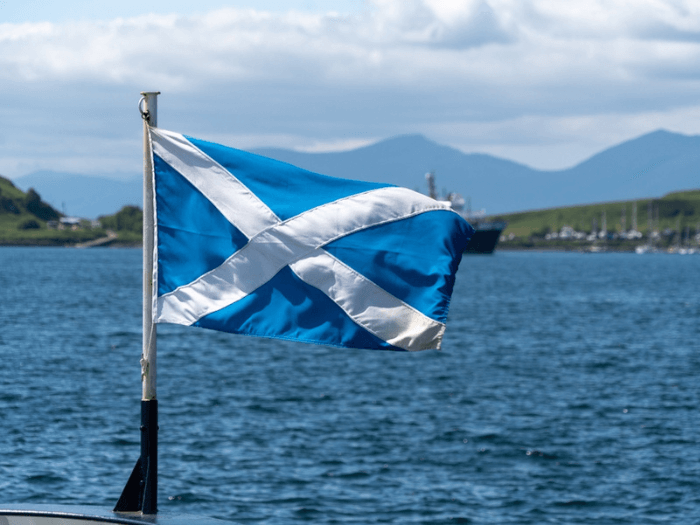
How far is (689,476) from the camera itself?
2512 cm

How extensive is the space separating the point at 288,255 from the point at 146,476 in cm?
262

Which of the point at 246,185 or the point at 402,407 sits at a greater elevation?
the point at 246,185

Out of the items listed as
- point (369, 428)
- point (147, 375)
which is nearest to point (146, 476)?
point (147, 375)

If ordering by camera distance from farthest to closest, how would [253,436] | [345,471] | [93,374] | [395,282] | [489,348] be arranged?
1. [489,348]
2. [93,374]
3. [253,436]
4. [345,471]
5. [395,282]

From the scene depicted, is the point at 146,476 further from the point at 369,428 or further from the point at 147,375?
the point at 369,428

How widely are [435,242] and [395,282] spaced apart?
0.58m

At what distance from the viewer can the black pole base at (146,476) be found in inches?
389

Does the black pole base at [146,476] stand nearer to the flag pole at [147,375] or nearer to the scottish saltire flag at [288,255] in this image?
the flag pole at [147,375]

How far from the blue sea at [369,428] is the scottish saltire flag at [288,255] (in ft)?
39.1

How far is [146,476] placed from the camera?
32.5 ft

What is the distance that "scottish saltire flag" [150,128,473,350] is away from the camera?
31.6ft

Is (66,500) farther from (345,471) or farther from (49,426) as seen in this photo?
(49,426)

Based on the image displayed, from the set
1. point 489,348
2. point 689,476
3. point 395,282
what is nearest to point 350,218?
point 395,282

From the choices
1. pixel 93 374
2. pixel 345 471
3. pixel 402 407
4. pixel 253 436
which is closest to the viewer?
pixel 345 471
